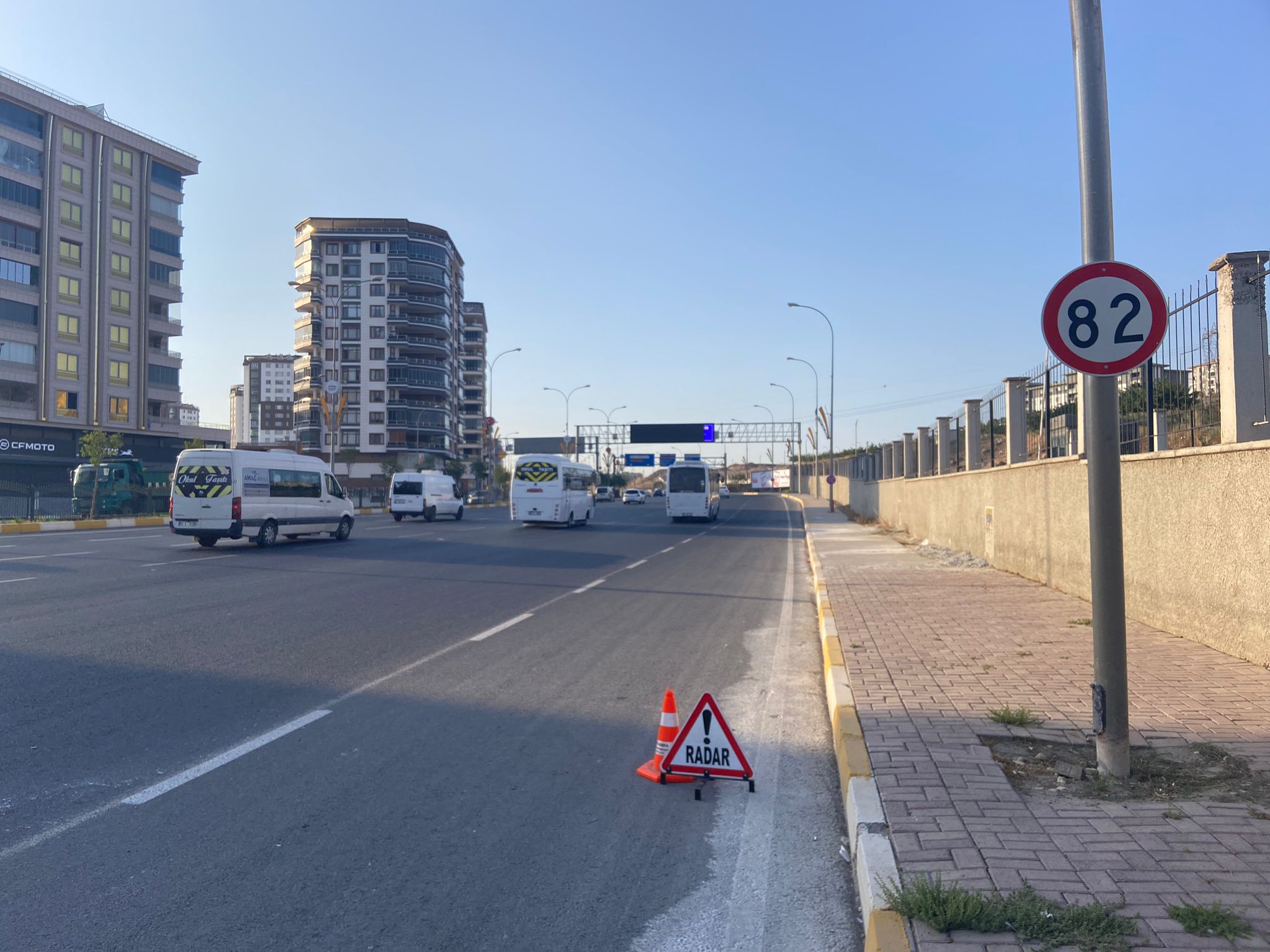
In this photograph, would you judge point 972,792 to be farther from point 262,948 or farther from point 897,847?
point 262,948

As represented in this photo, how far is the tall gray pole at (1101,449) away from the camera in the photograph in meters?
4.86

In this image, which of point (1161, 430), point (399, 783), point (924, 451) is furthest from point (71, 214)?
point (399, 783)

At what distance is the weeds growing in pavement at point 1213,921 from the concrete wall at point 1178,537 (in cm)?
475

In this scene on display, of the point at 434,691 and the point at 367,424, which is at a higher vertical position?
the point at 367,424

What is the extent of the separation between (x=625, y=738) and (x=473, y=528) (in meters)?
27.7

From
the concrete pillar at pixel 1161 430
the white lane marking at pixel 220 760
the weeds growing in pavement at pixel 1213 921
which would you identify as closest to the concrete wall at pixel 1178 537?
the concrete pillar at pixel 1161 430

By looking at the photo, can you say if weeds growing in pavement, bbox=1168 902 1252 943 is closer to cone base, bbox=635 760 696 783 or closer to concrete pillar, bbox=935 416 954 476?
cone base, bbox=635 760 696 783

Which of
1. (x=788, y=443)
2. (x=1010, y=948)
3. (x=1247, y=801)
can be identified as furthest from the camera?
(x=788, y=443)

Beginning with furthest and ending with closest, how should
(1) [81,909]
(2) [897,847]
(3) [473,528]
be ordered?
1. (3) [473,528]
2. (2) [897,847]
3. (1) [81,909]

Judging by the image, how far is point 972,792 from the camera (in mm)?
4594

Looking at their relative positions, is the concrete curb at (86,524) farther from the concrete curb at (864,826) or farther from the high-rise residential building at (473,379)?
the high-rise residential building at (473,379)

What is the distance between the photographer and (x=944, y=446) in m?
22.6

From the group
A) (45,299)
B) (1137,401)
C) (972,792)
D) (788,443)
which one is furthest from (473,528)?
(788,443)

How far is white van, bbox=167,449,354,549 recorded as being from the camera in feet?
68.7
